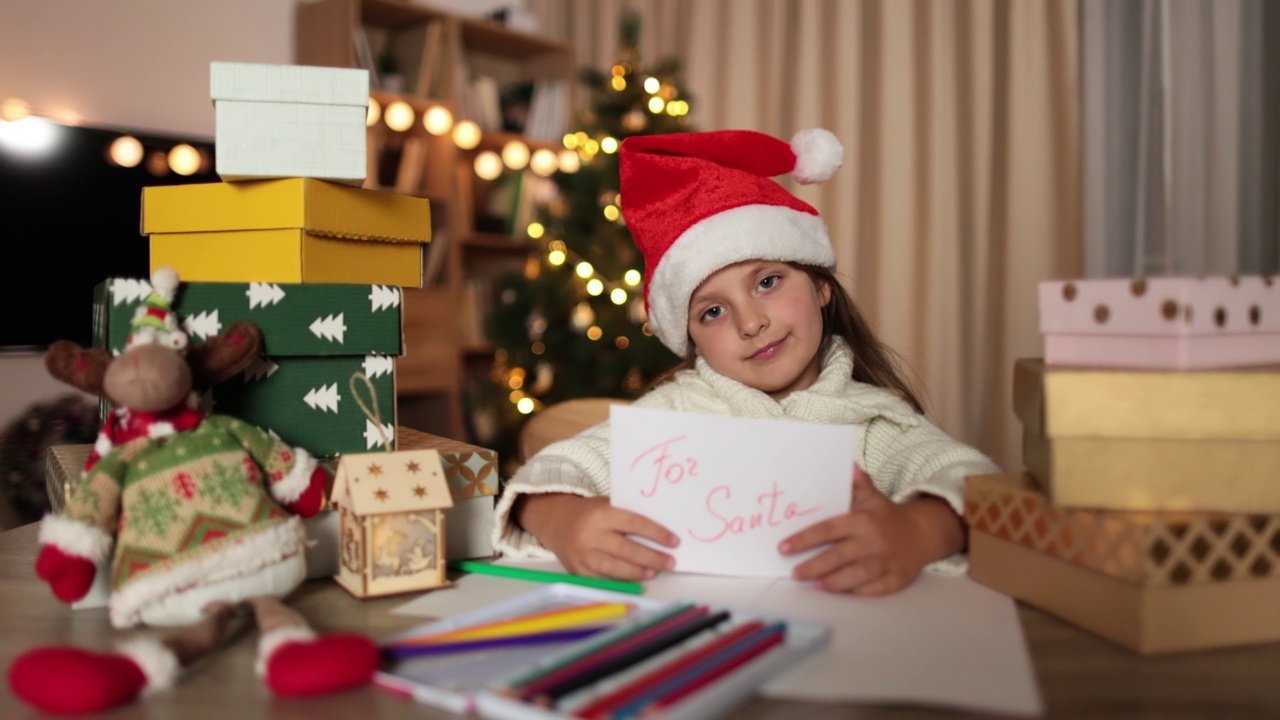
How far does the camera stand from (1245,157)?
253cm

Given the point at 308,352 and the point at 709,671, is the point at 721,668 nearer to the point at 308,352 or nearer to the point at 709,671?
the point at 709,671

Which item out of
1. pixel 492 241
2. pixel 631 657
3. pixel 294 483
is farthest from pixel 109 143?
pixel 631 657

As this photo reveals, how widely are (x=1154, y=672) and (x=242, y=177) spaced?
829 millimetres

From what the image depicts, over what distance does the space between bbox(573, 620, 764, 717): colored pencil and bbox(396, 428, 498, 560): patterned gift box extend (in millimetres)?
358

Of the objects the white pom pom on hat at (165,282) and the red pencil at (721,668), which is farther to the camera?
the white pom pom on hat at (165,282)

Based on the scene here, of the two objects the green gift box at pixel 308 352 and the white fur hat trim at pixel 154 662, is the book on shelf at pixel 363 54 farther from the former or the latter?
the white fur hat trim at pixel 154 662

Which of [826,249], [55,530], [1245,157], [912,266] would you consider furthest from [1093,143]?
[55,530]

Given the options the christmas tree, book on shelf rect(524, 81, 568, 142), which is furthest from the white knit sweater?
book on shelf rect(524, 81, 568, 142)

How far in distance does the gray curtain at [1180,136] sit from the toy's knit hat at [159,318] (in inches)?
105

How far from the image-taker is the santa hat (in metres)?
1.11

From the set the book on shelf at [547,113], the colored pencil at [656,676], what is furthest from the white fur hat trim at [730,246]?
the book on shelf at [547,113]

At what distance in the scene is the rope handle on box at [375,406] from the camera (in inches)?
31.5

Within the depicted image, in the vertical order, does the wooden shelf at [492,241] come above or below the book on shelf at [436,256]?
above

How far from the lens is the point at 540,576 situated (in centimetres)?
75
